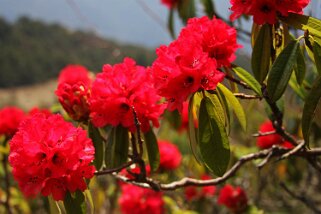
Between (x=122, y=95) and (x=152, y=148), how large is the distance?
0.84ft

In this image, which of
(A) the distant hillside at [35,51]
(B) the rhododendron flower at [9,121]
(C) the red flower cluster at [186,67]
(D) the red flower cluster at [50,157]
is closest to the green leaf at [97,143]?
(D) the red flower cluster at [50,157]

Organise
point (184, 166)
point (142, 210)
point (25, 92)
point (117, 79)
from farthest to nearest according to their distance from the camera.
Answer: point (25, 92), point (184, 166), point (142, 210), point (117, 79)

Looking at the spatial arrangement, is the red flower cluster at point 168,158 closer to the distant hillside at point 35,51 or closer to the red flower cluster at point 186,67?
the red flower cluster at point 186,67

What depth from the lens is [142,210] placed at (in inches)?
107

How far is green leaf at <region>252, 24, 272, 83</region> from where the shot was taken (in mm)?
1094

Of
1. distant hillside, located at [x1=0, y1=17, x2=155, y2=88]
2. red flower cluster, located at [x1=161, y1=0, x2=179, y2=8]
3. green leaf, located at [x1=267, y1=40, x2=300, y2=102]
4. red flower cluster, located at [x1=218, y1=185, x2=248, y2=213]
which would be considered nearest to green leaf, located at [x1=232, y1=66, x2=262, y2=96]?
green leaf, located at [x1=267, y1=40, x2=300, y2=102]

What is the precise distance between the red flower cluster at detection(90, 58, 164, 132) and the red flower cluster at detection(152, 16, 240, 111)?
0.19 metres

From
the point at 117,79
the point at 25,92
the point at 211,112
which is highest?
the point at 117,79

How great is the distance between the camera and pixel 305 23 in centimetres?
97

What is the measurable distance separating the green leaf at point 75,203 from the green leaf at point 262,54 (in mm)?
516

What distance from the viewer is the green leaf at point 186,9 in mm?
2678

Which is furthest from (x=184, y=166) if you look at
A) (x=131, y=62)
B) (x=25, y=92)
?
(x=25, y=92)

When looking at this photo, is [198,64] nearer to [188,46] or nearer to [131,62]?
[188,46]

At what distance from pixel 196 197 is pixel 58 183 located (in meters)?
2.40
